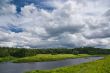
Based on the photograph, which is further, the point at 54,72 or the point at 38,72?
the point at 38,72

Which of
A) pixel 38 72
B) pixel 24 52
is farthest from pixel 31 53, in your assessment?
pixel 38 72

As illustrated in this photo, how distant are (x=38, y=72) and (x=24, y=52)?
5166 inches

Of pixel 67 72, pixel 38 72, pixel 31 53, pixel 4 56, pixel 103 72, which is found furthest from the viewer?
pixel 31 53

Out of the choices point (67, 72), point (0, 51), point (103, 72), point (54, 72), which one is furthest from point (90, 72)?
point (0, 51)

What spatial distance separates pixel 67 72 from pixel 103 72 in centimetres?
1429

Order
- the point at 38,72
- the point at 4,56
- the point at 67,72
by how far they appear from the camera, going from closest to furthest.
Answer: the point at 67,72
the point at 38,72
the point at 4,56

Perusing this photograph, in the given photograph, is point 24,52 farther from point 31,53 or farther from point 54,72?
point 54,72

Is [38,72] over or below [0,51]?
below

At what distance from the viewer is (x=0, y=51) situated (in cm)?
19412

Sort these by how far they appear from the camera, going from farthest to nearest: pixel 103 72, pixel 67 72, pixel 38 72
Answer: pixel 38 72 → pixel 67 72 → pixel 103 72

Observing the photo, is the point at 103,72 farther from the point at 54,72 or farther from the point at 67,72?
the point at 54,72

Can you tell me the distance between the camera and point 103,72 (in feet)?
126

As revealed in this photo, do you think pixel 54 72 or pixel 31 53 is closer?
pixel 54 72

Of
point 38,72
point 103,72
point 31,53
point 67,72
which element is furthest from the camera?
point 31,53
